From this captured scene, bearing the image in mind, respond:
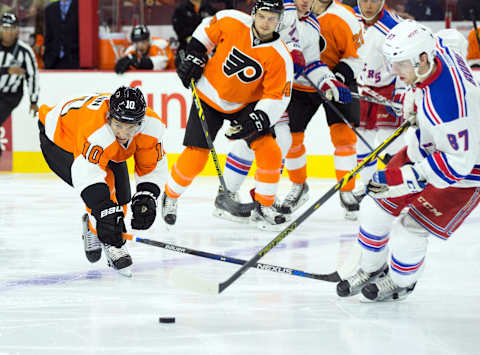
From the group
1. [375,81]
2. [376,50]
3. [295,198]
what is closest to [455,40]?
[376,50]

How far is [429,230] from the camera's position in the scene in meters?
2.28

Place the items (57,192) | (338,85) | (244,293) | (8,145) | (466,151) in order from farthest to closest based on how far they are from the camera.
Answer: (8,145) → (57,192) → (338,85) → (244,293) → (466,151)

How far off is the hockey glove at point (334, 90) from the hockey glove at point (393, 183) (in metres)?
1.71

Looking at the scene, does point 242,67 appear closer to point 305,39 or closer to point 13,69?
point 305,39

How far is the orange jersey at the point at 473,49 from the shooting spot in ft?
19.2

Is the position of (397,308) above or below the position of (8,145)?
above

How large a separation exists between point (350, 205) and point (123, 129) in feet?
6.22

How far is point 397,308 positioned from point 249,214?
64.9 inches

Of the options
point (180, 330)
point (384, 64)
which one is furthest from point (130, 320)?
point (384, 64)

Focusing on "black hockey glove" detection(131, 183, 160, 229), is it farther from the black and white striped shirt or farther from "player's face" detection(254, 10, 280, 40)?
the black and white striped shirt

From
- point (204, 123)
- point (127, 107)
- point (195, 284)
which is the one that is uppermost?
point (127, 107)

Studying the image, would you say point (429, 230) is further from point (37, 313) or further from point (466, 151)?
point (37, 313)

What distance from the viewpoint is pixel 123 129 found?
250 centimetres

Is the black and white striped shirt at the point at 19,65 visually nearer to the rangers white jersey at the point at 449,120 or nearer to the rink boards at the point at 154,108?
the rink boards at the point at 154,108
